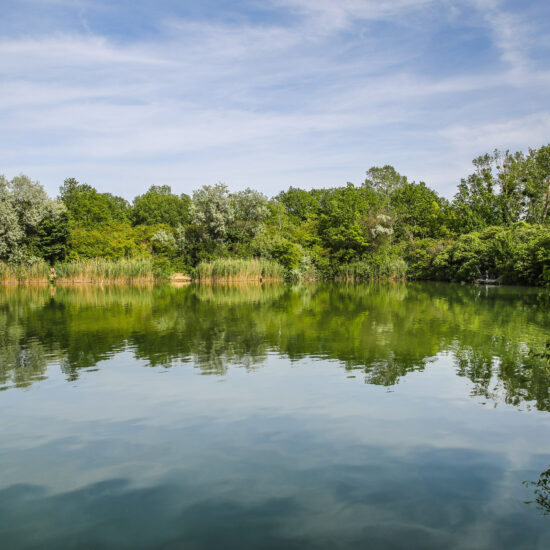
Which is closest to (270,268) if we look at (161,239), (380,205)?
(161,239)

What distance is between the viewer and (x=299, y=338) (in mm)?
13219

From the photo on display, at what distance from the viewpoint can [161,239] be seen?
47188mm

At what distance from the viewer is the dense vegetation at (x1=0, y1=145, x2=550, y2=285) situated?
40.2 meters

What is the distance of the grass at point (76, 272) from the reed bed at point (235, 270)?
18.4ft

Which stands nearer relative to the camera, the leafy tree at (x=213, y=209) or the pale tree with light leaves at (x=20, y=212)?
the pale tree with light leaves at (x=20, y=212)

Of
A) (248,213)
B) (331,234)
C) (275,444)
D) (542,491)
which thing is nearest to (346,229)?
(331,234)

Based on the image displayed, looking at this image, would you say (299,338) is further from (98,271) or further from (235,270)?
(98,271)

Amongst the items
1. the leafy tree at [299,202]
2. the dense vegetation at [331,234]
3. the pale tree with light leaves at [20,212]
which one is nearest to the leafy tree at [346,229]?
the dense vegetation at [331,234]

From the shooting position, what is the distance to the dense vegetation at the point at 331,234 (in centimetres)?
4016

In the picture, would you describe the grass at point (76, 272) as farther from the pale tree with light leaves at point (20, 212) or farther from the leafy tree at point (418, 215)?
the leafy tree at point (418, 215)

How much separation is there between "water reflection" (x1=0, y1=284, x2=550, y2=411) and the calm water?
10 cm

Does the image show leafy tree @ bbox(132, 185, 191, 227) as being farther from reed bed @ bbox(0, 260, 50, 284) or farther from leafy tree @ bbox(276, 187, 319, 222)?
reed bed @ bbox(0, 260, 50, 284)

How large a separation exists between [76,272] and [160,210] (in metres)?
34.4

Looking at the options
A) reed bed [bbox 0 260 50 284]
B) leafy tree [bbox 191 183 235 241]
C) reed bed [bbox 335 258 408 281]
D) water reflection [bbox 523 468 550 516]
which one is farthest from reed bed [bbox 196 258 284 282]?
water reflection [bbox 523 468 550 516]
